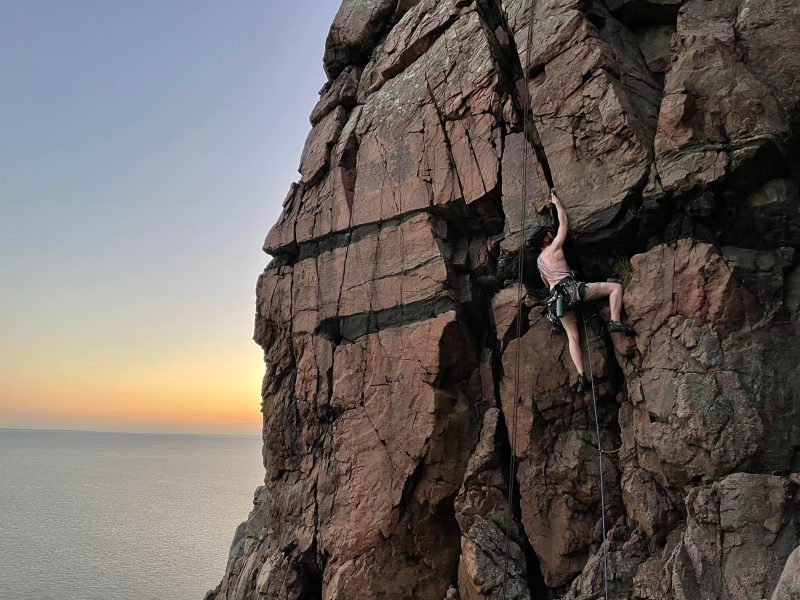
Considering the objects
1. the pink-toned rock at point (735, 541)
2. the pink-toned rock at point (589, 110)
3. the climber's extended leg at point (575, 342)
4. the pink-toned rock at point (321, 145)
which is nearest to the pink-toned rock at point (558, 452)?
the climber's extended leg at point (575, 342)

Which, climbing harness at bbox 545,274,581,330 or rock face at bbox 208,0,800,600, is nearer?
rock face at bbox 208,0,800,600

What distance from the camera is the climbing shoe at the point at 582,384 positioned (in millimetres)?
12062

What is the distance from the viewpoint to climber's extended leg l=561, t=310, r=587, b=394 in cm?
1208

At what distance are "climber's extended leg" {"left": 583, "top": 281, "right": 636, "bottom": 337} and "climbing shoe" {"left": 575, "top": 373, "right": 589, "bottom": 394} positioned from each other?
1.11m

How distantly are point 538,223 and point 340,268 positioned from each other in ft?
20.2

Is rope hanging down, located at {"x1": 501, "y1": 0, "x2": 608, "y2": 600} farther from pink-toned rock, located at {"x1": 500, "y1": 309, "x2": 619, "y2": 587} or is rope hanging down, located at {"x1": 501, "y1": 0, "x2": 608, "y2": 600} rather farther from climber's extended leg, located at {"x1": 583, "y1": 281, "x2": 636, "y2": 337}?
climber's extended leg, located at {"x1": 583, "y1": 281, "x2": 636, "y2": 337}

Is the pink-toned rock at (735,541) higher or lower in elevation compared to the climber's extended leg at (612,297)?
lower

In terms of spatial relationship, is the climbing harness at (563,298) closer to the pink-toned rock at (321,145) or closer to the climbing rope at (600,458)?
the climbing rope at (600,458)

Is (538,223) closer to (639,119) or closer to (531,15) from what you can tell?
(639,119)

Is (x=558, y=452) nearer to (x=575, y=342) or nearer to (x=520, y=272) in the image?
(x=575, y=342)

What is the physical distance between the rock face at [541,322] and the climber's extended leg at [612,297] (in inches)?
12.7

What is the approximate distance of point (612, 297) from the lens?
1185 cm

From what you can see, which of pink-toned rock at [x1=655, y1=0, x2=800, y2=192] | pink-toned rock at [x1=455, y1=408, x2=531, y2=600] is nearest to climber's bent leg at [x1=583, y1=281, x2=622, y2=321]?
pink-toned rock at [x1=655, y1=0, x2=800, y2=192]

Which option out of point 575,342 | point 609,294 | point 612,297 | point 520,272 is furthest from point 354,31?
point 575,342
